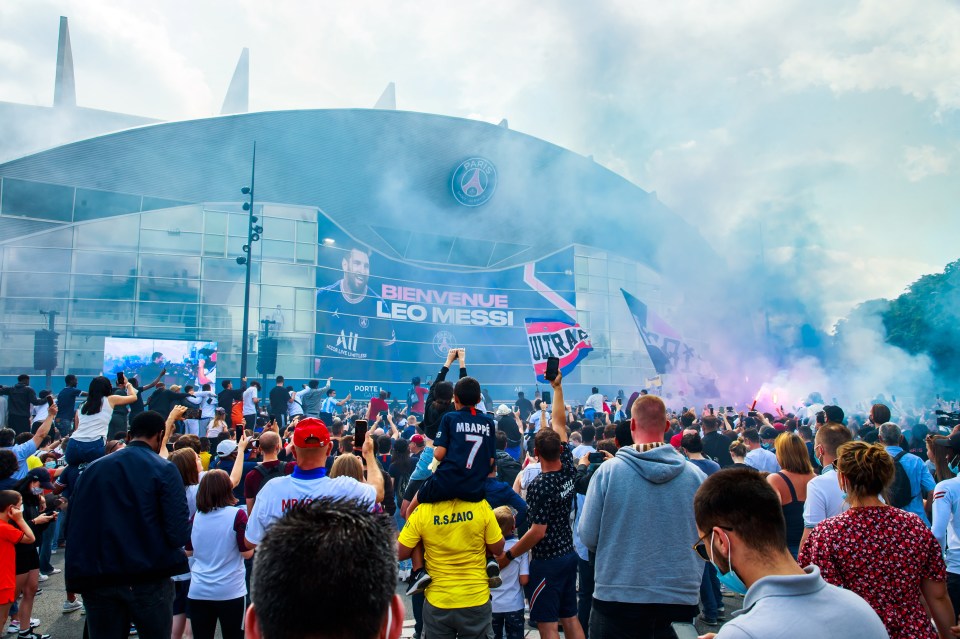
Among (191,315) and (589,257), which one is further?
(589,257)

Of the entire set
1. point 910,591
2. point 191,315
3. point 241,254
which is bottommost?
point 910,591

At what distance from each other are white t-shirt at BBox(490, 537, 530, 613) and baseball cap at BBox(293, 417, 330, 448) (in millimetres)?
1795

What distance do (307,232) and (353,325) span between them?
555 centimetres

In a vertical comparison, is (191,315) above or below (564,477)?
above

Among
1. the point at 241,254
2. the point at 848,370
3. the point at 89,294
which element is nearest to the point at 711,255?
the point at 848,370

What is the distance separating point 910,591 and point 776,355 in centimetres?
3904

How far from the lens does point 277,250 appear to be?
3153cm

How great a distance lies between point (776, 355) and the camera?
37.9 metres

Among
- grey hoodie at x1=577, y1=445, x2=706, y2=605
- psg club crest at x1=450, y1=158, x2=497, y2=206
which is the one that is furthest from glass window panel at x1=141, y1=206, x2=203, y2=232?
grey hoodie at x1=577, y1=445, x2=706, y2=605

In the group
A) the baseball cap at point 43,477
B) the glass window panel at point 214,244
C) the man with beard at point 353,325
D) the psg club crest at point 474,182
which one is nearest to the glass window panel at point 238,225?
the glass window panel at point 214,244

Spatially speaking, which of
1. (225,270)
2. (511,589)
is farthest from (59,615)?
(225,270)

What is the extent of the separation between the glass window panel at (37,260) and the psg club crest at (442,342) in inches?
735

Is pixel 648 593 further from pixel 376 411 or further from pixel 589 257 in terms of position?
pixel 589 257

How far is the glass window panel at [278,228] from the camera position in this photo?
3150 centimetres
